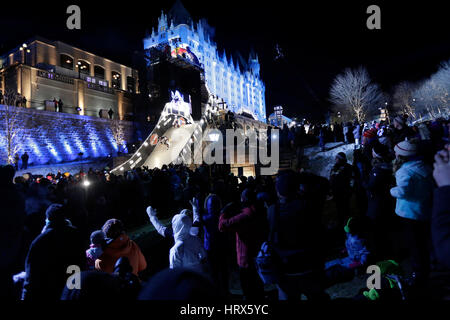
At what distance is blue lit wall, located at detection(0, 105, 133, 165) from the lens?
62.7ft

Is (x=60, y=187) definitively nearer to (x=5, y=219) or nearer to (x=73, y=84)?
(x=5, y=219)

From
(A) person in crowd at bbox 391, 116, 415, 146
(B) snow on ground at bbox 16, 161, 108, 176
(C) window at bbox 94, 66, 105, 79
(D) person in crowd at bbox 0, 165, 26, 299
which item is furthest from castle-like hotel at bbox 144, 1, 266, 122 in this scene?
(D) person in crowd at bbox 0, 165, 26, 299

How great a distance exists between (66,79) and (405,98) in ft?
139

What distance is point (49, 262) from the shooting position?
264 centimetres

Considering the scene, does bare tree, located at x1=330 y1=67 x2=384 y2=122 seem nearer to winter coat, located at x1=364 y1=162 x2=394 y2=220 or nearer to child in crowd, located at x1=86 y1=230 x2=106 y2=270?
winter coat, located at x1=364 y1=162 x2=394 y2=220

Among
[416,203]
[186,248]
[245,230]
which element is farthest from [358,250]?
[186,248]

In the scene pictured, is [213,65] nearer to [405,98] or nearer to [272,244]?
[405,98]

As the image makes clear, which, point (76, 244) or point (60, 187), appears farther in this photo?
point (60, 187)

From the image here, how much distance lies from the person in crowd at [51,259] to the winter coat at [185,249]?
3.76 ft

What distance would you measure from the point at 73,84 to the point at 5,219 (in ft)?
93.6

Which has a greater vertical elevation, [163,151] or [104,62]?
[104,62]

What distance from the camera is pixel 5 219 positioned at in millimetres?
2383

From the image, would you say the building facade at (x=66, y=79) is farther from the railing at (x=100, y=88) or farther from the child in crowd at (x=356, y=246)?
the child in crowd at (x=356, y=246)
